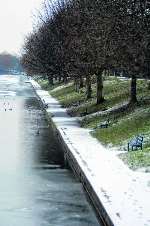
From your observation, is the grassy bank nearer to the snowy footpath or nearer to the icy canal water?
the snowy footpath

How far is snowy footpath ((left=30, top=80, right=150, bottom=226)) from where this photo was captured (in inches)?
645

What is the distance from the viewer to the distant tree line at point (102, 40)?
34.7 meters

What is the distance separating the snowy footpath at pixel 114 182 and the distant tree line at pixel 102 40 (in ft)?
21.3

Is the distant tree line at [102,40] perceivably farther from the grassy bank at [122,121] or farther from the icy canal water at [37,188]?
the icy canal water at [37,188]

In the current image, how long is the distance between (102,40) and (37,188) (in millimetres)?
19900

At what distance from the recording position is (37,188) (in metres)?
22.1

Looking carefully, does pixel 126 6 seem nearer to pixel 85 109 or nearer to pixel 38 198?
pixel 85 109

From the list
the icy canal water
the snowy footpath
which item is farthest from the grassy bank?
the icy canal water

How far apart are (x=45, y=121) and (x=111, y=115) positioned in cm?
1057

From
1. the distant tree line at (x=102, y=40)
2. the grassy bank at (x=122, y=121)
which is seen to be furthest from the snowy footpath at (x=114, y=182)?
the distant tree line at (x=102, y=40)

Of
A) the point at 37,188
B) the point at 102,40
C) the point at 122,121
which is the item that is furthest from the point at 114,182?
the point at 102,40

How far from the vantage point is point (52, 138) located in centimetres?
3741

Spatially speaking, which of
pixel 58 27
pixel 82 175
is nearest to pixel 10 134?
pixel 82 175

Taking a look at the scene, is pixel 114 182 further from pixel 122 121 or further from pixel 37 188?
pixel 122 121
